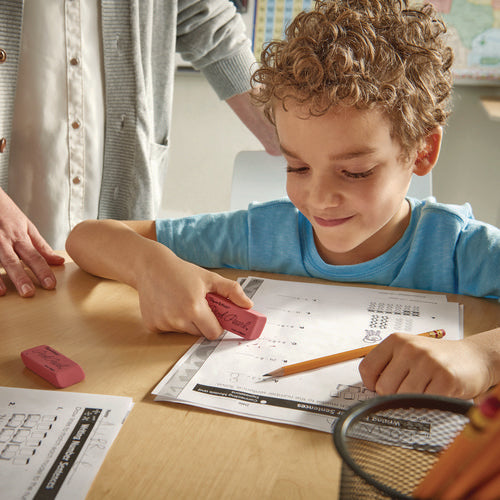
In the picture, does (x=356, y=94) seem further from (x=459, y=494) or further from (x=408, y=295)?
(x=459, y=494)

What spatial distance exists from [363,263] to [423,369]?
373mm

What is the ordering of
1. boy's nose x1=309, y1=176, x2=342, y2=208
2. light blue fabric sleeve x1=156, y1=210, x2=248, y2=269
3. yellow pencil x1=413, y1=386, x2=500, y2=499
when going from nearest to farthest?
yellow pencil x1=413, y1=386, x2=500, y2=499 → boy's nose x1=309, y1=176, x2=342, y2=208 → light blue fabric sleeve x1=156, y1=210, x2=248, y2=269

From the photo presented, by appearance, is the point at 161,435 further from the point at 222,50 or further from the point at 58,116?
the point at 222,50

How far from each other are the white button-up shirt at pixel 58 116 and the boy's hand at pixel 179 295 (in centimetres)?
53

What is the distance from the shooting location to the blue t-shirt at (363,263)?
82cm

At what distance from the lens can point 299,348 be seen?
57 cm

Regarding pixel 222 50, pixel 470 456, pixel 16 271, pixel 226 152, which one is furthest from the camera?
pixel 226 152

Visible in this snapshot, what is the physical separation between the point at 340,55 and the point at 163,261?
38 cm

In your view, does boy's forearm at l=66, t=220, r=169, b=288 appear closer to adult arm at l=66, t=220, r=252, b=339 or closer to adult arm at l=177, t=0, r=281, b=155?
adult arm at l=66, t=220, r=252, b=339

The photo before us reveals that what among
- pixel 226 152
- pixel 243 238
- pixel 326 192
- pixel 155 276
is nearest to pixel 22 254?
pixel 155 276

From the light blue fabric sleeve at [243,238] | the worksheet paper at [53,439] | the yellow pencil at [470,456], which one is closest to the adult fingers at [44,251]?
the light blue fabric sleeve at [243,238]

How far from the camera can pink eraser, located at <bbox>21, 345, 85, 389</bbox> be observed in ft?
1.60

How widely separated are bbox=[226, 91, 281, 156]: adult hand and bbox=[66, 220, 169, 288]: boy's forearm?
540 millimetres

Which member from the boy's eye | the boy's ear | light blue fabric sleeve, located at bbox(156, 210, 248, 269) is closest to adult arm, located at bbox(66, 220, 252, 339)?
light blue fabric sleeve, located at bbox(156, 210, 248, 269)
